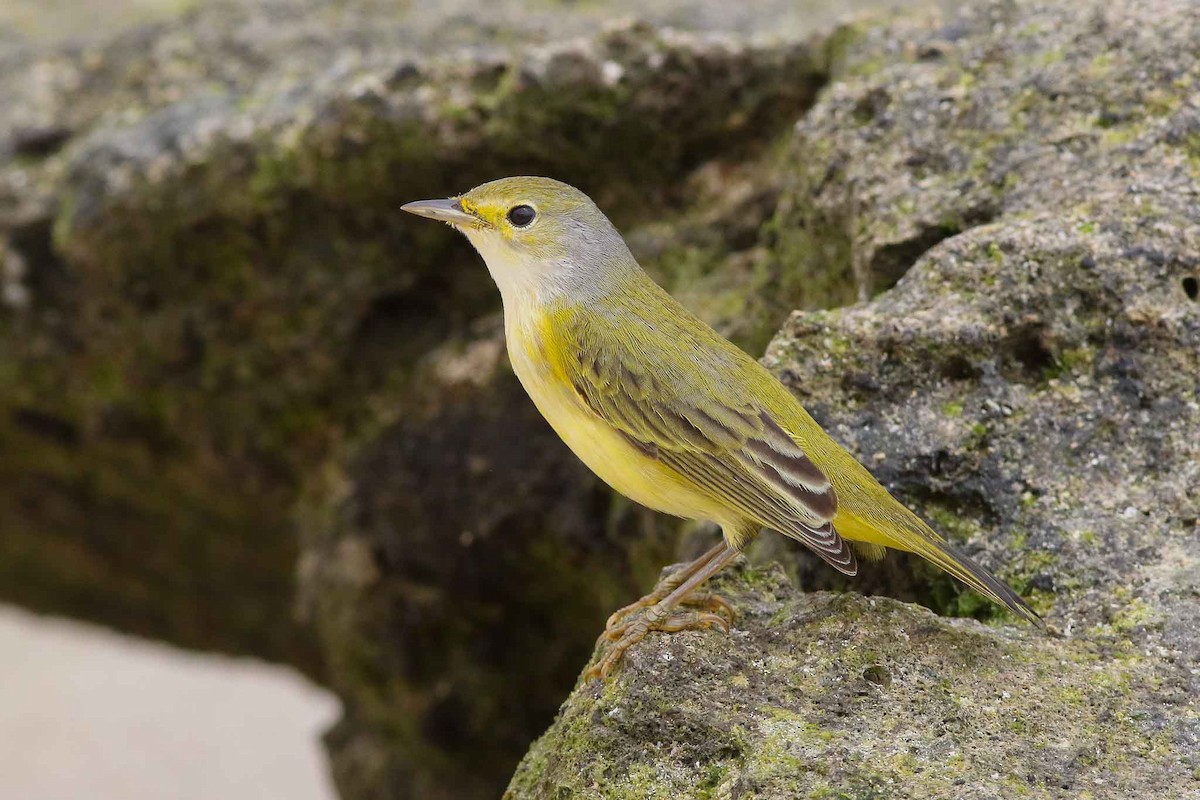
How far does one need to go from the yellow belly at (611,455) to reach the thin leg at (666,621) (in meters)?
0.13

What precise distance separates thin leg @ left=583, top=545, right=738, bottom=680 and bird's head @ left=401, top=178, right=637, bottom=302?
0.87 meters

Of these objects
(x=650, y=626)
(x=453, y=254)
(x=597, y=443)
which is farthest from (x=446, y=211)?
(x=453, y=254)

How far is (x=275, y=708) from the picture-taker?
474 inches

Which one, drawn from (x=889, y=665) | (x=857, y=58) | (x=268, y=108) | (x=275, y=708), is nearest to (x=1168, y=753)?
(x=889, y=665)

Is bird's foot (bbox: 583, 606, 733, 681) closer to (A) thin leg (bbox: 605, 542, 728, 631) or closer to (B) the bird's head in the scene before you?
(A) thin leg (bbox: 605, 542, 728, 631)

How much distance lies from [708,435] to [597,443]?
32 cm

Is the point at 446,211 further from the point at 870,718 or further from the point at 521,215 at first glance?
the point at 870,718

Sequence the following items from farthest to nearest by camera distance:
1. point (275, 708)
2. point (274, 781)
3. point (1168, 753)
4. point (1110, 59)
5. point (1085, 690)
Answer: point (275, 708) → point (274, 781) → point (1110, 59) → point (1085, 690) → point (1168, 753)

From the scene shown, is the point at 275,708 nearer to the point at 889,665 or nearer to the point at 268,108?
the point at 268,108

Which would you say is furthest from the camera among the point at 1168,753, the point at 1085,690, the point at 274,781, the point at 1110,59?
the point at 274,781

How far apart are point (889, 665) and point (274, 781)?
9.06 m

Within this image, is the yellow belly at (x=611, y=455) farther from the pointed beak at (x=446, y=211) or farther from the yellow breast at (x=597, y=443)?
the pointed beak at (x=446, y=211)

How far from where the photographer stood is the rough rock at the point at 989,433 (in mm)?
2625

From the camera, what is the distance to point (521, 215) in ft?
A: 11.8
